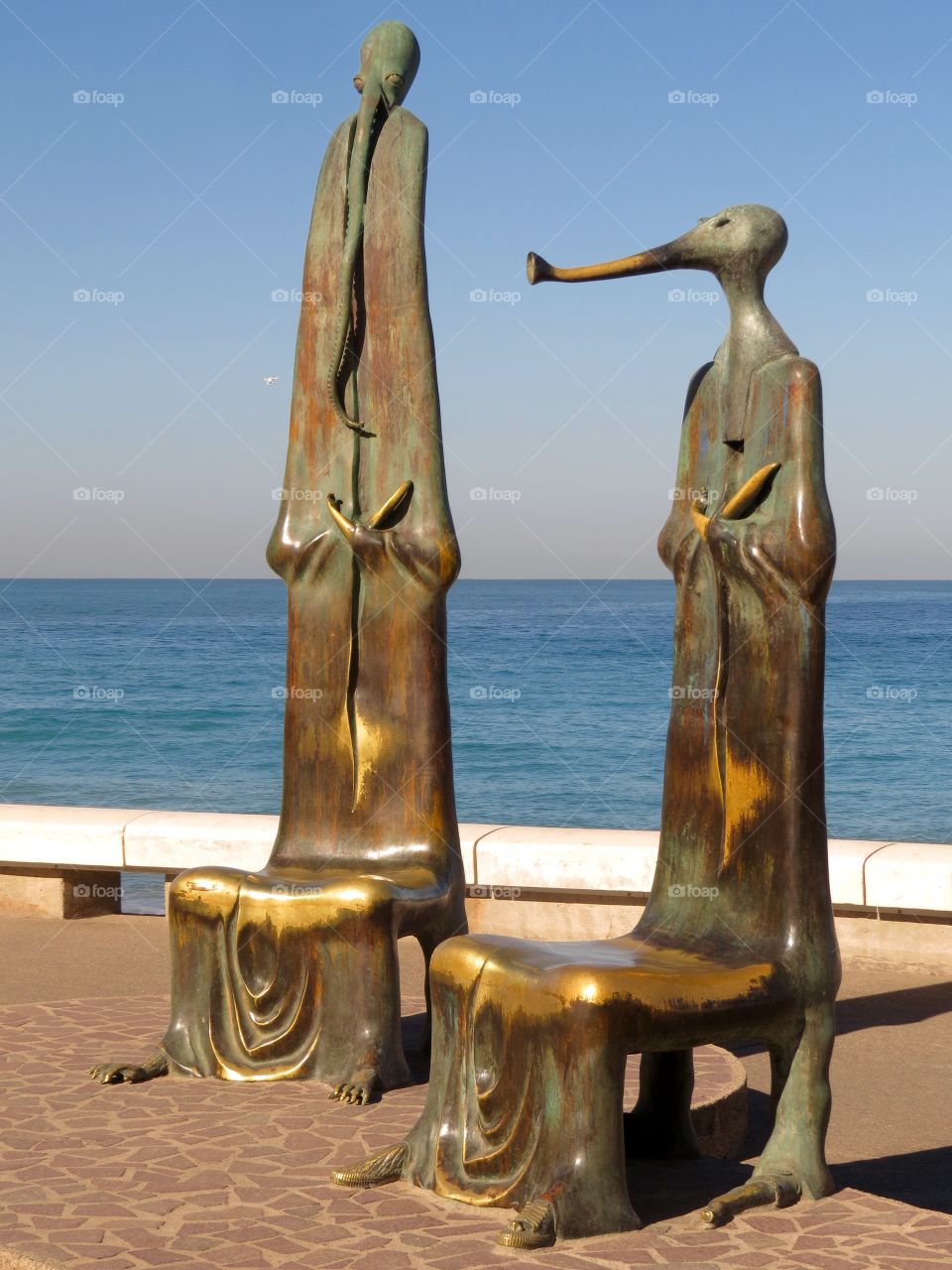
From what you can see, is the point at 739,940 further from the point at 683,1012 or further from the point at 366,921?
the point at 366,921

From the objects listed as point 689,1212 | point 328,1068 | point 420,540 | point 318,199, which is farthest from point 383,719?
point 689,1212

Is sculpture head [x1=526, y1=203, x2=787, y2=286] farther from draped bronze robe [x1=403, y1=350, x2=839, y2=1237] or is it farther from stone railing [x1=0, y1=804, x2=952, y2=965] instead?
stone railing [x1=0, y1=804, x2=952, y2=965]

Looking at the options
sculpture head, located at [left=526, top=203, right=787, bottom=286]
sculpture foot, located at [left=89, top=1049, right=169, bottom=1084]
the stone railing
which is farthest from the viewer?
the stone railing

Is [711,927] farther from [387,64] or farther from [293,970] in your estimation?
[387,64]

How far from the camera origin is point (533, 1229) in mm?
4285

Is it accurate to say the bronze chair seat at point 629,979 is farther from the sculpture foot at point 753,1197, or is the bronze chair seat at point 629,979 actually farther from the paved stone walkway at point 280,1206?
the paved stone walkway at point 280,1206

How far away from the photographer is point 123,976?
28.0ft

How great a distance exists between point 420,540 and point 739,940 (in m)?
2.37

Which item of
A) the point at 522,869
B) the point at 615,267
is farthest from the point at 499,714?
the point at 615,267

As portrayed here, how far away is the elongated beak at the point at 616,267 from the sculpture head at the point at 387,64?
188cm

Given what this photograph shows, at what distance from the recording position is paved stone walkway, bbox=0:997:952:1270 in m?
4.23

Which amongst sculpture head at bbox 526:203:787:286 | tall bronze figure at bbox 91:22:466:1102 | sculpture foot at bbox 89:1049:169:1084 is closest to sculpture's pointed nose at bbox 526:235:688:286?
sculpture head at bbox 526:203:787:286

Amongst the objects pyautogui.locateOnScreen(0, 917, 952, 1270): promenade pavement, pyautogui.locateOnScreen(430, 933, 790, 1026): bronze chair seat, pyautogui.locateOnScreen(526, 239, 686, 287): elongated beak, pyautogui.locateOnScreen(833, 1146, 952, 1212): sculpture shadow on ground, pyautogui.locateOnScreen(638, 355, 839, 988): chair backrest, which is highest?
pyautogui.locateOnScreen(526, 239, 686, 287): elongated beak

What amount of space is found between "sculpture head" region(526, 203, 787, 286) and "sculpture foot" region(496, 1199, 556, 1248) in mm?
2771
